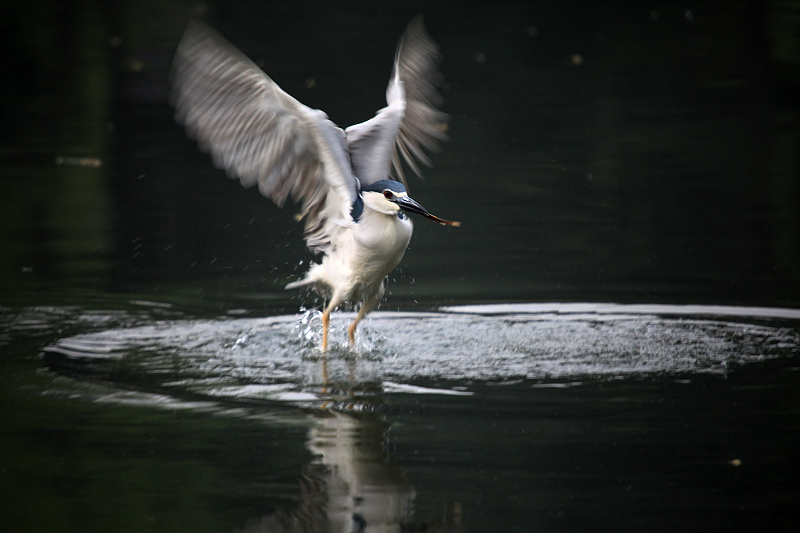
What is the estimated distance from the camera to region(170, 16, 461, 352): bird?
6191mm

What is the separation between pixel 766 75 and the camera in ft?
44.7

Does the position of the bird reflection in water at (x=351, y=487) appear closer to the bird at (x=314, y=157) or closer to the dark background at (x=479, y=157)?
the bird at (x=314, y=157)

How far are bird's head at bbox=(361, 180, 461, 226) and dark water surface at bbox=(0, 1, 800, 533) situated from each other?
2.43 ft

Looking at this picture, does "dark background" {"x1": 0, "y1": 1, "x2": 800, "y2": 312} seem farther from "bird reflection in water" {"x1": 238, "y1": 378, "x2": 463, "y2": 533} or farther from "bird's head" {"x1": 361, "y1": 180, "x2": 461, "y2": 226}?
"bird reflection in water" {"x1": 238, "y1": 378, "x2": 463, "y2": 533}

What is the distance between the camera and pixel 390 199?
6.26m

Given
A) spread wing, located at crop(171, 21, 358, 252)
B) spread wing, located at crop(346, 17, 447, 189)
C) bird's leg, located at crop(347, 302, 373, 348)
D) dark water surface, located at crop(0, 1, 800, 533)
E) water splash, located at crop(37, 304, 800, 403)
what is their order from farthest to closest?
bird's leg, located at crop(347, 302, 373, 348) → spread wing, located at crop(346, 17, 447, 189) → spread wing, located at crop(171, 21, 358, 252) → water splash, located at crop(37, 304, 800, 403) → dark water surface, located at crop(0, 1, 800, 533)

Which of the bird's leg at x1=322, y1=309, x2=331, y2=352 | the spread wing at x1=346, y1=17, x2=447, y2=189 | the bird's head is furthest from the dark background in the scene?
the bird's head

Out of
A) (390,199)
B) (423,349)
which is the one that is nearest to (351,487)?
(423,349)

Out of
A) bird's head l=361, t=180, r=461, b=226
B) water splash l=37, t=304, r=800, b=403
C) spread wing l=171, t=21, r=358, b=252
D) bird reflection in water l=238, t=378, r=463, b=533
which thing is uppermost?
spread wing l=171, t=21, r=358, b=252

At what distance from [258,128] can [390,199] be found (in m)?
0.81

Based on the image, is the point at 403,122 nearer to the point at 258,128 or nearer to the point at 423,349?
the point at 258,128

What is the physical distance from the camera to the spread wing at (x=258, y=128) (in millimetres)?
6156

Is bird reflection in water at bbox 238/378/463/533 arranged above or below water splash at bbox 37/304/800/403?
below

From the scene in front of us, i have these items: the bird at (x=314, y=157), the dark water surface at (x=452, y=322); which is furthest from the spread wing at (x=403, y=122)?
the dark water surface at (x=452, y=322)
